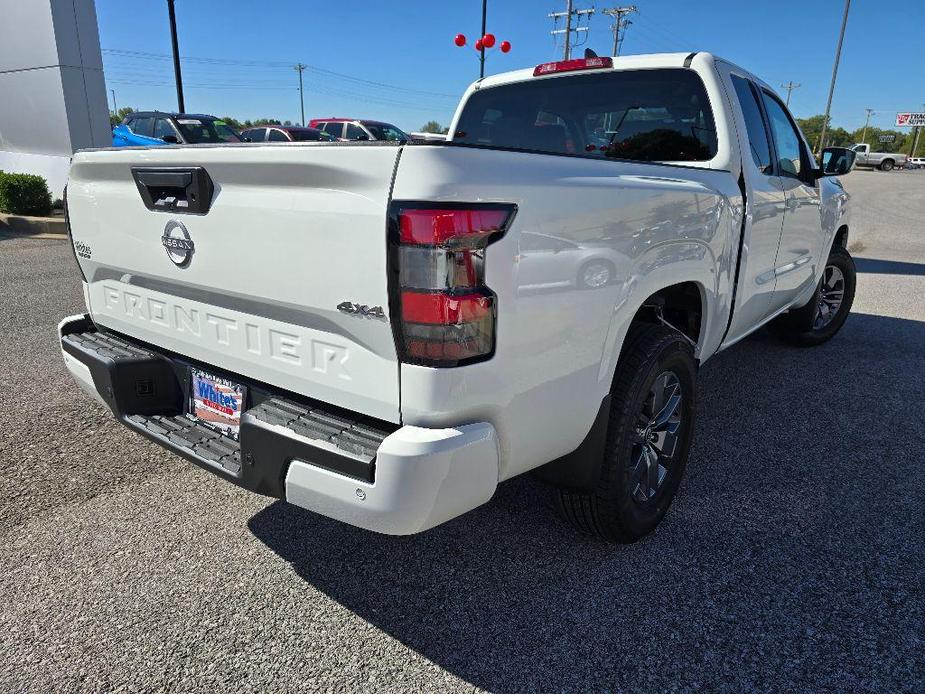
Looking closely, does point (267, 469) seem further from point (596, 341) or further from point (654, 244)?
point (654, 244)

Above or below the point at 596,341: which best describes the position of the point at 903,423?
below

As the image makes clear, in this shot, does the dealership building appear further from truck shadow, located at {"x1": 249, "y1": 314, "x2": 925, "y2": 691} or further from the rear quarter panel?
the rear quarter panel

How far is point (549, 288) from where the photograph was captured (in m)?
1.85

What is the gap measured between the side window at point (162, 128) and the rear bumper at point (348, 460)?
1357cm

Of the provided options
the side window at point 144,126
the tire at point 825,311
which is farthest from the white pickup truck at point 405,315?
the side window at point 144,126

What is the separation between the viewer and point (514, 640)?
82.7 inches

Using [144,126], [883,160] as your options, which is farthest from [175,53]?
[883,160]

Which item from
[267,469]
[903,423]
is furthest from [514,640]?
[903,423]

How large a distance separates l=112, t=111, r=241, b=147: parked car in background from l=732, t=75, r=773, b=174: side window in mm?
12251

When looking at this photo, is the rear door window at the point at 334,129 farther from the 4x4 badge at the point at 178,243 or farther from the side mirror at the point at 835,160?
the 4x4 badge at the point at 178,243

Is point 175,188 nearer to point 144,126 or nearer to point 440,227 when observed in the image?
point 440,227

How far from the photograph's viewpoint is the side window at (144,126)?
14254 mm

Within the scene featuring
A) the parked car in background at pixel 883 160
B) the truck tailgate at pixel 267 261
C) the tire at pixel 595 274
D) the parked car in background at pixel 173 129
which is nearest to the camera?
the truck tailgate at pixel 267 261

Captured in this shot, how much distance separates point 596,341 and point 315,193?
960mm
